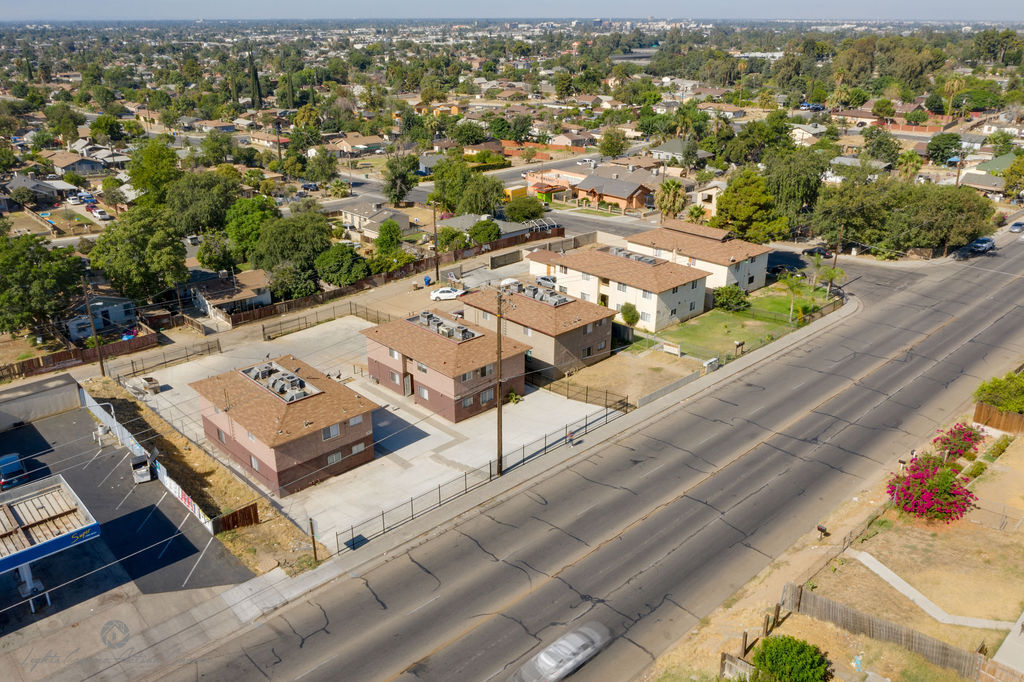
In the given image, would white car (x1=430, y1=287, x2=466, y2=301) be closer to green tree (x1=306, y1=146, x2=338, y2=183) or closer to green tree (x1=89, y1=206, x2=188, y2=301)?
green tree (x1=89, y1=206, x2=188, y2=301)

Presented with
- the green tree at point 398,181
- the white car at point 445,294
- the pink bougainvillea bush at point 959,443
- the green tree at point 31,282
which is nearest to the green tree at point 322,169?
the green tree at point 398,181

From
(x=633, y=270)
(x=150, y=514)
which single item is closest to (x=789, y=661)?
(x=150, y=514)

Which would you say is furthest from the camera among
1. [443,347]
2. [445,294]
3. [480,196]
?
[480,196]

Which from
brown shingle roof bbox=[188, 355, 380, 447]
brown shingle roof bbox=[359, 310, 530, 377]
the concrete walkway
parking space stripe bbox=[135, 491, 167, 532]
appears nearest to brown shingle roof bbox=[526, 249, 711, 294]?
brown shingle roof bbox=[359, 310, 530, 377]

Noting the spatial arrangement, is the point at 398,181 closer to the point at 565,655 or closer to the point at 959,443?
the point at 959,443
